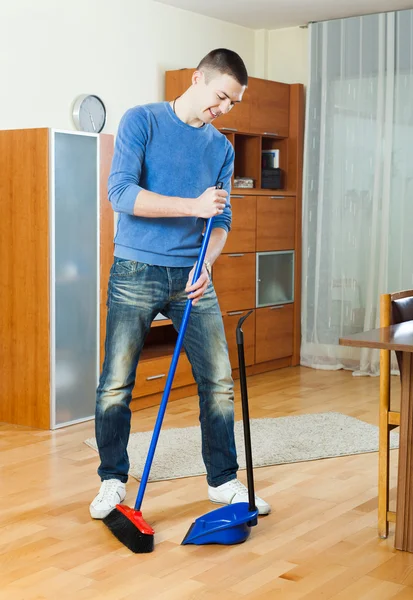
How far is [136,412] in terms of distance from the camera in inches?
180

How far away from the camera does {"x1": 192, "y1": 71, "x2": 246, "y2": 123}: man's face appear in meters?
2.66

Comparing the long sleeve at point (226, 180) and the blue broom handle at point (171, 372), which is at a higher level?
the long sleeve at point (226, 180)

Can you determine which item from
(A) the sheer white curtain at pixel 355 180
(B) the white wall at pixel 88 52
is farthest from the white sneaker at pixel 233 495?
(A) the sheer white curtain at pixel 355 180

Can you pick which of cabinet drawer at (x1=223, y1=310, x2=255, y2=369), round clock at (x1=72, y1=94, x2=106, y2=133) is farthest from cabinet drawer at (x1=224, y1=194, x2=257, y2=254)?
round clock at (x1=72, y1=94, x2=106, y2=133)

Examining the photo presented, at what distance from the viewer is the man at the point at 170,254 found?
269 cm

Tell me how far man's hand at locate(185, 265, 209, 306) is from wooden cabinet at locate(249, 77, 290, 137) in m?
3.05

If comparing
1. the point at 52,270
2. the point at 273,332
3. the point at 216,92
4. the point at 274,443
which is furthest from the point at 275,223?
the point at 216,92

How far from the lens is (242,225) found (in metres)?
5.51

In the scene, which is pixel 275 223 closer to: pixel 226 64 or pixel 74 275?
pixel 74 275

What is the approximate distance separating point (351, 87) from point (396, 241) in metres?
1.06

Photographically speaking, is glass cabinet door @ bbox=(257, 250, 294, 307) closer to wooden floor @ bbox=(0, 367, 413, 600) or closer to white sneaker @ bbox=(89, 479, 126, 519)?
wooden floor @ bbox=(0, 367, 413, 600)

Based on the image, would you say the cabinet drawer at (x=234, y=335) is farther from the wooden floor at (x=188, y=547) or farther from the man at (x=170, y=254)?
the man at (x=170, y=254)

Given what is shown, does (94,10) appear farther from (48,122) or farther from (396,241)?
(396,241)

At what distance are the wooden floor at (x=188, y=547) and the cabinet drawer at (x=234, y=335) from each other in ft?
5.65
